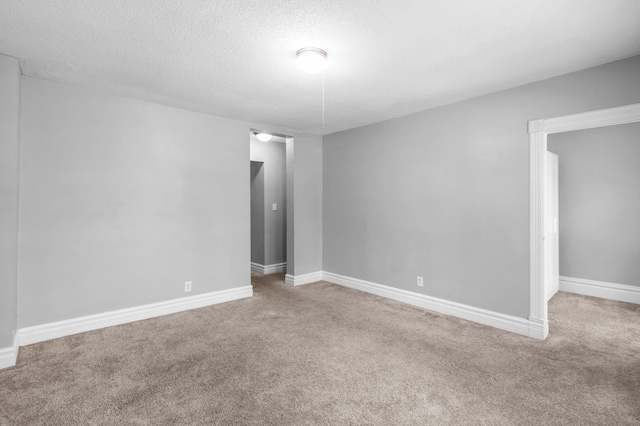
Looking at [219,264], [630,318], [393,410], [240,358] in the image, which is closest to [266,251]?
[219,264]

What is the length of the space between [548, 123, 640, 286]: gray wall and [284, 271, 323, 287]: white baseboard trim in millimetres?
3786

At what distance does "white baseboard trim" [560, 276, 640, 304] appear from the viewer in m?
4.20

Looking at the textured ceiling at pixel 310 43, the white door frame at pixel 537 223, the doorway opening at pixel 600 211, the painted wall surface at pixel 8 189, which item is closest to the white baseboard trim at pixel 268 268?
the textured ceiling at pixel 310 43

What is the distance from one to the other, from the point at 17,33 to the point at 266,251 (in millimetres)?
4482

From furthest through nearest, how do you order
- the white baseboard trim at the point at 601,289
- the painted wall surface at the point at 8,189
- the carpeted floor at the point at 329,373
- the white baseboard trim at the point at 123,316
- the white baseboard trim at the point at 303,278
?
the white baseboard trim at the point at 303,278
the white baseboard trim at the point at 601,289
the white baseboard trim at the point at 123,316
the painted wall surface at the point at 8,189
the carpeted floor at the point at 329,373

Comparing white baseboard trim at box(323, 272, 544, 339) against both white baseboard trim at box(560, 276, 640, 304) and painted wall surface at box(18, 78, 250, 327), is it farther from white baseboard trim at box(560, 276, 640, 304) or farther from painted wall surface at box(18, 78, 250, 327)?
white baseboard trim at box(560, 276, 640, 304)

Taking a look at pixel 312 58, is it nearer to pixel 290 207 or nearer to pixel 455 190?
pixel 455 190

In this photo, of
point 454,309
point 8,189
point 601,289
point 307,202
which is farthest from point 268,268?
point 601,289

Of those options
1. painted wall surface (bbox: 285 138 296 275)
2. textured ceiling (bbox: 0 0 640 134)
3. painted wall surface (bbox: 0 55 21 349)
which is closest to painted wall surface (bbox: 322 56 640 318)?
textured ceiling (bbox: 0 0 640 134)

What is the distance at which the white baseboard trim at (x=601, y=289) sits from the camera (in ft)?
13.8

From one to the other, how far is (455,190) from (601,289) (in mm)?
2746

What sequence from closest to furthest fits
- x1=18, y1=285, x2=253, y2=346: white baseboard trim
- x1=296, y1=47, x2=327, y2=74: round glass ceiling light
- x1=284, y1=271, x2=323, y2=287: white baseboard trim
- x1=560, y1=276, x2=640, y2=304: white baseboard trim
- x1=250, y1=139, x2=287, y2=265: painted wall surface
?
x1=296, y1=47, x2=327, y2=74: round glass ceiling light
x1=18, y1=285, x2=253, y2=346: white baseboard trim
x1=560, y1=276, x2=640, y2=304: white baseboard trim
x1=284, y1=271, x2=323, y2=287: white baseboard trim
x1=250, y1=139, x2=287, y2=265: painted wall surface

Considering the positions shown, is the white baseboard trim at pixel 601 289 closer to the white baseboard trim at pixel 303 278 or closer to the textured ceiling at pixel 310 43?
the textured ceiling at pixel 310 43

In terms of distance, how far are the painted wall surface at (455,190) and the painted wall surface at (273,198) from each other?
137cm
